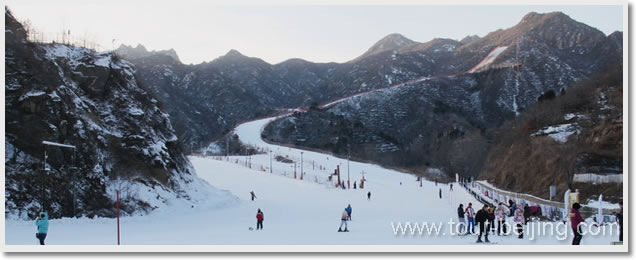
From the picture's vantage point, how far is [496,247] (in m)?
14.1

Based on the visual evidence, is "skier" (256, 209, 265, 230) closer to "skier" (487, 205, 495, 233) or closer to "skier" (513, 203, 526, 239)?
Answer: "skier" (487, 205, 495, 233)

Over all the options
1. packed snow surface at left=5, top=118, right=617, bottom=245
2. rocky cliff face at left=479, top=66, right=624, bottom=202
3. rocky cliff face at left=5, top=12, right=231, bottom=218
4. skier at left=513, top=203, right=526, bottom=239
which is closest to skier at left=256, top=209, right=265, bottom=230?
packed snow surface at left=5, top=118, right=617, bottom=245

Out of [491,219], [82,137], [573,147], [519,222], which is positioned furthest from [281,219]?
[573,147]

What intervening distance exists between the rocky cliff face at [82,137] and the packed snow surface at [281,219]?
1.34 m

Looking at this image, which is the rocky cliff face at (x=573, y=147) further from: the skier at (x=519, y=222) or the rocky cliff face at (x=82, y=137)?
the rocky cliff face at (x=82, y=137)

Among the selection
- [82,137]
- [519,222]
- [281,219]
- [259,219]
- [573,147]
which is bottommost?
[281,219]

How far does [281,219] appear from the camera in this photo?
3139 centimetres

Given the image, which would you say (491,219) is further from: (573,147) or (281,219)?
(573,147)

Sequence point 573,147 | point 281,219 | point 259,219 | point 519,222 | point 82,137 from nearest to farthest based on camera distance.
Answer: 1. point 519,222
2. point 259,219
3. point 82,137
4. point 281,219
5. point 573,147

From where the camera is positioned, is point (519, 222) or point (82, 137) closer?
point (519, 222)

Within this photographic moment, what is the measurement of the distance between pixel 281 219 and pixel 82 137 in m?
10.7

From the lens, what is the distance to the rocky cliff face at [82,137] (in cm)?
2625

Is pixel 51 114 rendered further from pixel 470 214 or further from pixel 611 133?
pixel 611 133

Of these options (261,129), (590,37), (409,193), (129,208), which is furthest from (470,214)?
(590,37)
